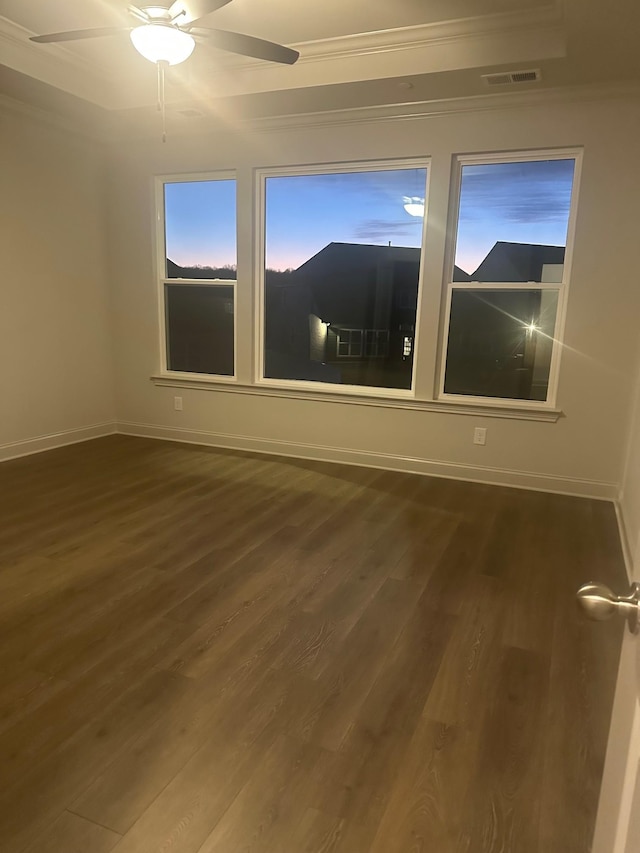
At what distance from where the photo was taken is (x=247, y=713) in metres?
1.87

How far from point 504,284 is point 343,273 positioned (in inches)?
55.6

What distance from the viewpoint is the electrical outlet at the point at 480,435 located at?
446 centimetres

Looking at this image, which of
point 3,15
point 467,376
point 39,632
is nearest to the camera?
point 39,632

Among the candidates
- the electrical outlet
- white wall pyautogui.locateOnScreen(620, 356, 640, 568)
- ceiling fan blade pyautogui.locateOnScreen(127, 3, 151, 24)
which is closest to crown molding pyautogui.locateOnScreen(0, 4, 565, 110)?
ceiling fan blade pyautogui.locateOnScreen(127, 3, 151, 24)

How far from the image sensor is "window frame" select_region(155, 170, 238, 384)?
517 cm

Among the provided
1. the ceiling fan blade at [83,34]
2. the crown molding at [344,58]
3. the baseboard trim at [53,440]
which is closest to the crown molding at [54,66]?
the crown molding at [344,58]

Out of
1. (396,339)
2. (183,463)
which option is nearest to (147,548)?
(183,463)

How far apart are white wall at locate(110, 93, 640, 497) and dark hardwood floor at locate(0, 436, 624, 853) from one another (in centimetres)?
79

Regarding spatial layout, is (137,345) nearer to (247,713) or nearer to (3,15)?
(3,15)

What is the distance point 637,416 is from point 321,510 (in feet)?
7.16

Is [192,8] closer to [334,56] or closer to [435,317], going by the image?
[334,56]

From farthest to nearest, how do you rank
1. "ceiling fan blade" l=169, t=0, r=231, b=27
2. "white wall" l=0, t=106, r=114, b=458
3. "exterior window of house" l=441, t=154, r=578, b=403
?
"white wall" l=0, t=106, r=114, b=458, "exterior window of house" l=441, t=154, r=578, b=403, "ceiling fan blade" l=169, t=0, r=231, b=27

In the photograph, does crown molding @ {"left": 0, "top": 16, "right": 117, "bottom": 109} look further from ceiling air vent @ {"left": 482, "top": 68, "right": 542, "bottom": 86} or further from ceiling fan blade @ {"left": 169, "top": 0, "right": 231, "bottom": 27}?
ceiling air vent @ {"left": 482, "top": 68, "right": 542, "bottom": 86}

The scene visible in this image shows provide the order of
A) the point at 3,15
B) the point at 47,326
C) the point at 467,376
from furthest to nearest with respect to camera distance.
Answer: the point at 47,326 < the point at 467,376 < the point at 3,15
